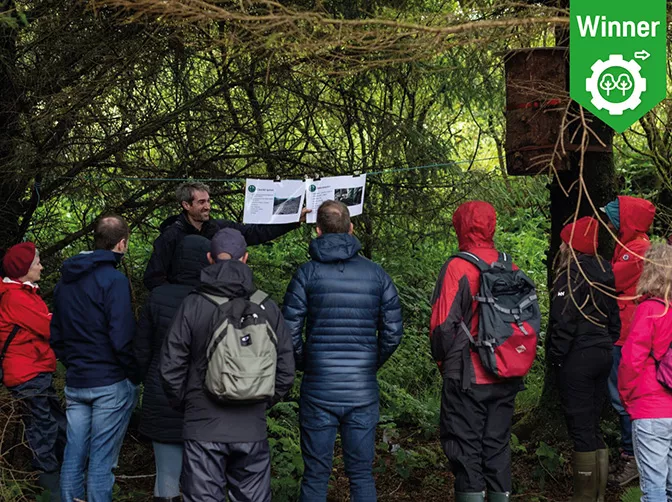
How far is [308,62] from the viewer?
19.1 feet

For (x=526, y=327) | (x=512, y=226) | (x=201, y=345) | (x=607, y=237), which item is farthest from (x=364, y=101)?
(x=512, y=226)

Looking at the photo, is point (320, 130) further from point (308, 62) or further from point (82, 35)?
point (82, 35)

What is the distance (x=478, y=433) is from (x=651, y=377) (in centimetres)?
105

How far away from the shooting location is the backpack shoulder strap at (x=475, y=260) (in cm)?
497

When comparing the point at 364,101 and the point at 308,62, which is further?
the point at 364,101

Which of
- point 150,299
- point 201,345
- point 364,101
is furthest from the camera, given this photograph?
point 364,101

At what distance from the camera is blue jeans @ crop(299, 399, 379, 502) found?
16.1 feet

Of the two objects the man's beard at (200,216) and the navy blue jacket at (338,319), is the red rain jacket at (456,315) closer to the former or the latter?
the navy blue jacket at (338,319)

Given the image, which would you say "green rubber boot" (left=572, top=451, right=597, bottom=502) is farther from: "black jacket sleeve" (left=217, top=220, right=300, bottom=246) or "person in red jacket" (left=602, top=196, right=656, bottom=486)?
"black jacket sleeve" (left=217, top=220, right=300, bottom=246)

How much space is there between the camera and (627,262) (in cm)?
590

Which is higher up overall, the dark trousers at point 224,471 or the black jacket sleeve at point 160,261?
the black jacket sleeve at point 160,261

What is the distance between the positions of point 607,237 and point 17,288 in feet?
14.6

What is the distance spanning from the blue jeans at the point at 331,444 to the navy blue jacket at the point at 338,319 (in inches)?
3.0

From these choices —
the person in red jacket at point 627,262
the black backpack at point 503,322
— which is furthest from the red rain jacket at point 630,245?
the black backpack at point 503,322
